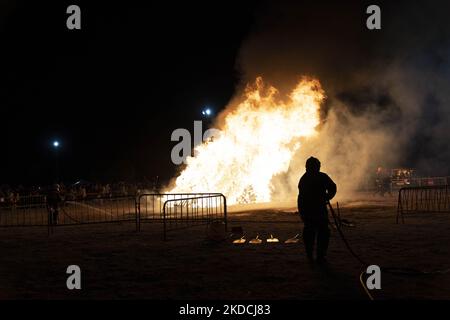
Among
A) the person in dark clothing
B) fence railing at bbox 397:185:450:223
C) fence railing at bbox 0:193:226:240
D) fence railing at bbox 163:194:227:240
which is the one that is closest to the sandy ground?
the person in dark clothing

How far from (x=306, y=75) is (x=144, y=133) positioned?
37.0m

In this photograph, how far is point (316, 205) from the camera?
7.88 m

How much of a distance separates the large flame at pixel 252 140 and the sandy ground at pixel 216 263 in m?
8.90

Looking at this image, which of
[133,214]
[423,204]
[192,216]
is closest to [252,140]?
[133,214]

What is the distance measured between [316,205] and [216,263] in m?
2.06

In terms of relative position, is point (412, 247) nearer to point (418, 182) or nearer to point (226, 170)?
point (226, 170)

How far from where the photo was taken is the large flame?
22.1 metres

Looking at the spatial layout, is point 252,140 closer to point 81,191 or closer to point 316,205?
point 81,191

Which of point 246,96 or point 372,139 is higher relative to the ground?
point 246,96

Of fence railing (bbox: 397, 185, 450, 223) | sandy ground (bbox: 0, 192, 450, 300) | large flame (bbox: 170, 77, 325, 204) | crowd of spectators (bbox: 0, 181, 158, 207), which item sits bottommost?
sandy ground (bbox: 0, 192, 450, 300)

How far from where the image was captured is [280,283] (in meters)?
6.60

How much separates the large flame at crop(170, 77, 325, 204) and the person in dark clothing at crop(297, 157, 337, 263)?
1410cm

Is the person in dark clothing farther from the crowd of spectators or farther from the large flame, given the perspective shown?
the crowd of spectators
